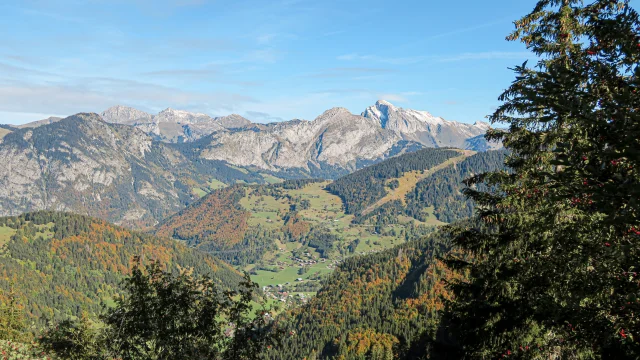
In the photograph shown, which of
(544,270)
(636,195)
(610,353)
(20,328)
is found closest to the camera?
(636,195)

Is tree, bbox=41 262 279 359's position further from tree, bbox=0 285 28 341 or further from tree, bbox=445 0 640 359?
tree, bbox=0 285 28 341

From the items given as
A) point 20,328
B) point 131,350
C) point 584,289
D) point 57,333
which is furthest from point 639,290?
point 20,328

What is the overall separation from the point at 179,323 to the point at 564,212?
17.6m

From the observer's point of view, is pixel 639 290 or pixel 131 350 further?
pixel 131 350

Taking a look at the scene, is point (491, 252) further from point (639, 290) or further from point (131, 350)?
point (131, 350)

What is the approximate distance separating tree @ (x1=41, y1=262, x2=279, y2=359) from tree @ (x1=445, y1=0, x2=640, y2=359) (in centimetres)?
1168

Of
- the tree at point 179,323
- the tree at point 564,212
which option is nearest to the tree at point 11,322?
the tree at point 179,323

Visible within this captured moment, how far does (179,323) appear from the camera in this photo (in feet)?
60.7

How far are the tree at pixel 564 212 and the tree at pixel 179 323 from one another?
460 inches

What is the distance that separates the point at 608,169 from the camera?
8602 millimetres

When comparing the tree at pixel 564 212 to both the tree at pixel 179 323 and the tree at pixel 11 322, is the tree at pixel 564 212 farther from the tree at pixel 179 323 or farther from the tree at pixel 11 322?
the tree at pixel 11 322

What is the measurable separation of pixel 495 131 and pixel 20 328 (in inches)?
2130

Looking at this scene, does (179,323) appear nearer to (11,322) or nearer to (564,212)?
(564,212)

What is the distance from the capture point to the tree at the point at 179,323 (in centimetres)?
1830
